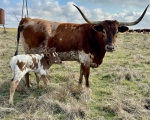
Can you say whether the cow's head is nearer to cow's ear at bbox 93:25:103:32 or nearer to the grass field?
cow's ear at bbox 93:25:103:32

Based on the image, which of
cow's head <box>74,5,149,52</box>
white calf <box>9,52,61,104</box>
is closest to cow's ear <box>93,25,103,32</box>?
cow's head <box>74,5,149,52</box>

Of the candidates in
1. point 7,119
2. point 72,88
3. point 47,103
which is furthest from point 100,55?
point 7,119

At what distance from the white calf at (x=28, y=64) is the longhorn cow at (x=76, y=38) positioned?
1.70 feet

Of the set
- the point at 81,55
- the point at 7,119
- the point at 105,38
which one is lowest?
the point at 7,119

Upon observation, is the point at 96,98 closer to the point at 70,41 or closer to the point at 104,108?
the point at 104,108

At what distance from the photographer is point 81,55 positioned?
7145 millimetres

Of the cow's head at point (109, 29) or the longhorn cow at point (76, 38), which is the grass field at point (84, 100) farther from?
the cow's head at point (109, 29)

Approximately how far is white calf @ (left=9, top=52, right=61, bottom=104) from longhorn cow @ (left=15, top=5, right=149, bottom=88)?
1.70 feet

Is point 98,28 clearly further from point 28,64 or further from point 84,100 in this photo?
point 28,64

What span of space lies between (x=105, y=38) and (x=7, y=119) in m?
3.46

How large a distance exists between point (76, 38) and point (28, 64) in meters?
1.80

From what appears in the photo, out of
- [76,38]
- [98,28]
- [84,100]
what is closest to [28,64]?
[76,38]

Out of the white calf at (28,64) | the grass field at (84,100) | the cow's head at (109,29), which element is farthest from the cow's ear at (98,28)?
the grass field at (84,100)

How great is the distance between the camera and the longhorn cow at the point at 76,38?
6754 millimetres
